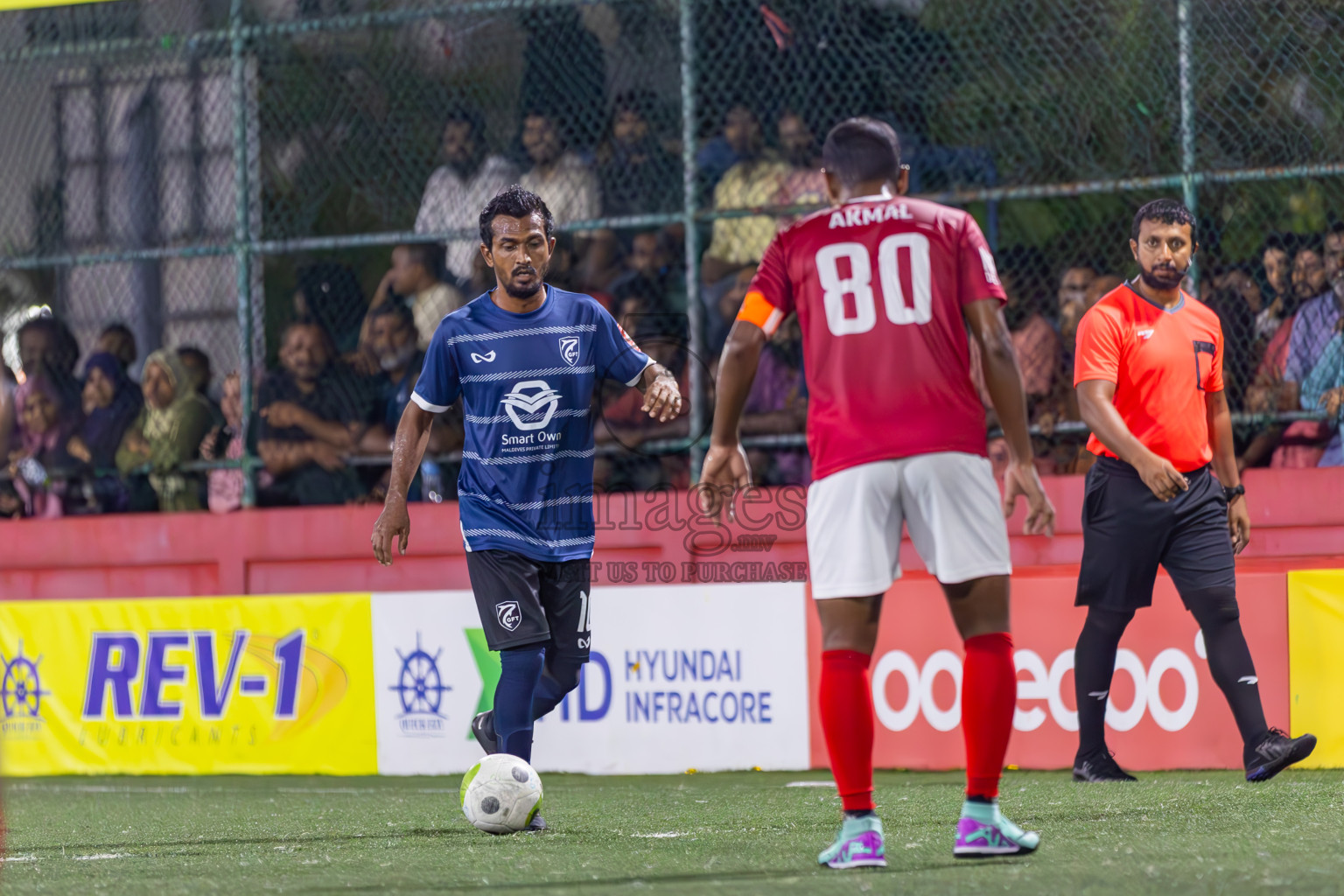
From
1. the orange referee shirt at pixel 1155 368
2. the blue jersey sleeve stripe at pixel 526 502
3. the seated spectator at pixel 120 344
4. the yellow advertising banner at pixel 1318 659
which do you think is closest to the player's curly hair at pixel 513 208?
the blue jersey sleeve stripe at pixel 526 502

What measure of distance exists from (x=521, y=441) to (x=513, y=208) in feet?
2.57

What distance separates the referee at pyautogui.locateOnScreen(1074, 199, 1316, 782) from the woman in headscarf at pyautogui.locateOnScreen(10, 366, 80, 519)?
6.59 metres

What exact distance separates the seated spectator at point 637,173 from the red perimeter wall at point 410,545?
1662 millimetres

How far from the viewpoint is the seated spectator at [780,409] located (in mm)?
9000

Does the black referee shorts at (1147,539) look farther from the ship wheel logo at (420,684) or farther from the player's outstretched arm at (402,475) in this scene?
the ship wheel logo at (420,684)

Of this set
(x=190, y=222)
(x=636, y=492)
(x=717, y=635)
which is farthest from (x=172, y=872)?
(x=190, y=222)

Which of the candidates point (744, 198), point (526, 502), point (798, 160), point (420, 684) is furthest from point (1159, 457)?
point (420, 684)

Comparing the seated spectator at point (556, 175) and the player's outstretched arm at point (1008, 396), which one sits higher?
the seated spectator at point (556, 175)

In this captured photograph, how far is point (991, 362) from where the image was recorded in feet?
13.9

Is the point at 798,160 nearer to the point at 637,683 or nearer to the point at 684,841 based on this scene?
the point at 637,683

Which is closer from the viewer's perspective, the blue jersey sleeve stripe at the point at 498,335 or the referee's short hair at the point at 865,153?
the referee's short hair at the point at 865,153

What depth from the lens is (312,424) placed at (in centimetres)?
992

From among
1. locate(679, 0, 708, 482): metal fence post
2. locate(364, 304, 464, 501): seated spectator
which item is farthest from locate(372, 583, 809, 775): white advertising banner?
locate(364, 304, 464, 501): seated spectator

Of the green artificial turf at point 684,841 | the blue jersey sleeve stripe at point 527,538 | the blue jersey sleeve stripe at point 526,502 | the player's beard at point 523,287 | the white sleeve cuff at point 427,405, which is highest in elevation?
the player's beard at point 523,287
